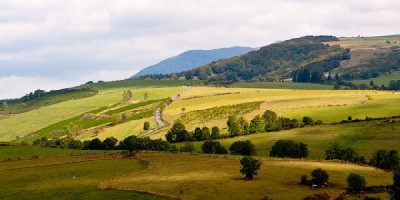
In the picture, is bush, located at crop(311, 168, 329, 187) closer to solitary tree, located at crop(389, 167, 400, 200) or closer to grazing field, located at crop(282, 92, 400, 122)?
solitary tree, located at crop(389, 167, 400, 200)

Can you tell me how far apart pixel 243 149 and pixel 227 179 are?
4368cm

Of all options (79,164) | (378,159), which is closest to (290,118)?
(378,159)

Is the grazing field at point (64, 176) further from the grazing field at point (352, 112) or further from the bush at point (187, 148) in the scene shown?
the grazing field at point (352, 112)

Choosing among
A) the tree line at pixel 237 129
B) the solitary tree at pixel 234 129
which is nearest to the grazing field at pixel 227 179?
the tree line at pixel 237 129

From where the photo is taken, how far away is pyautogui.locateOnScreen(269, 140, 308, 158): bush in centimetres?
13262

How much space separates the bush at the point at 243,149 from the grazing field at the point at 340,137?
2666mm

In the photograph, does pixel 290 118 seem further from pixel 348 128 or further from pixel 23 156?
pixel 23 156

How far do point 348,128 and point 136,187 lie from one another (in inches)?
3335

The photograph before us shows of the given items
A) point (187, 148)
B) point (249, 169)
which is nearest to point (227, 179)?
point (249, 169)

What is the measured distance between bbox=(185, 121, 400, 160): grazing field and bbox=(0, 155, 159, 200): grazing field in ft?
124

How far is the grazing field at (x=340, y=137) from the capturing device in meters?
136

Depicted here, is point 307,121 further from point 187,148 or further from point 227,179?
point 227,179

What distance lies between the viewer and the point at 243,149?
13925cm

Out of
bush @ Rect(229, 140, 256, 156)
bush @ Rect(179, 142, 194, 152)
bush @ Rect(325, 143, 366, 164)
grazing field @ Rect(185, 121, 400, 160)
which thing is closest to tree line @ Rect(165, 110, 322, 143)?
grazing field @ Rect(185, 121, 400, 160)
